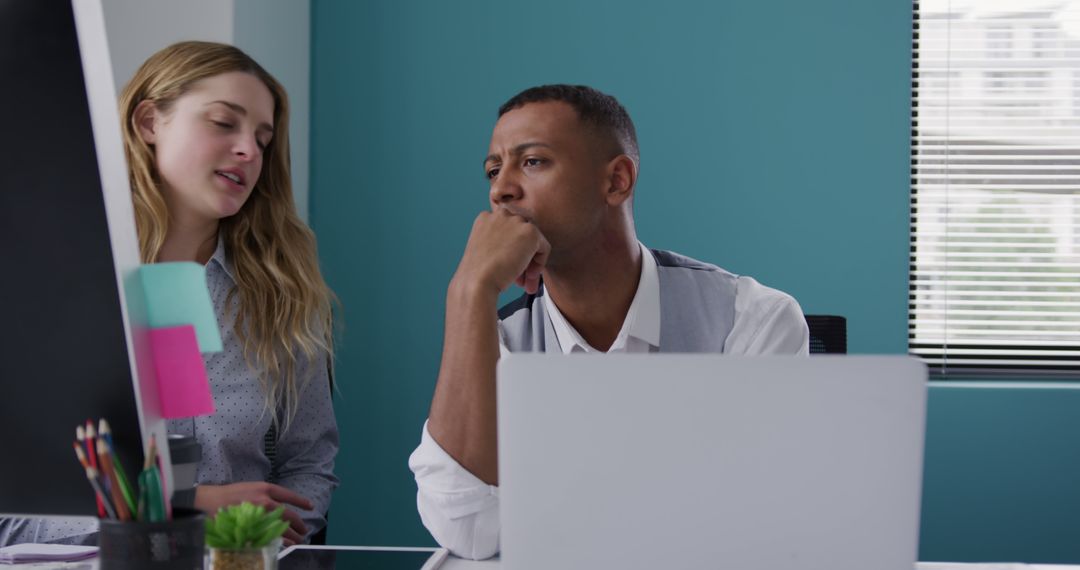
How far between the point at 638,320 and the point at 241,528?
975 millimetres

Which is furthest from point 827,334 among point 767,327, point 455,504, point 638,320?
point 455,504

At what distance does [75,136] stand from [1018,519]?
2.71 metres

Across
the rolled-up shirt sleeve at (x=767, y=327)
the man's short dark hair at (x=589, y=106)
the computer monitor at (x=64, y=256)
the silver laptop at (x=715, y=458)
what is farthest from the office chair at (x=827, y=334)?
the computer monitor at (x=64, y=256)

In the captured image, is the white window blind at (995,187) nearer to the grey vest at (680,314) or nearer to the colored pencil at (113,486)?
the grey vest at (680,314)

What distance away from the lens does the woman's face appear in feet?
5.80

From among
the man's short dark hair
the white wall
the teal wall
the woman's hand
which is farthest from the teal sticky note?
the teal wall

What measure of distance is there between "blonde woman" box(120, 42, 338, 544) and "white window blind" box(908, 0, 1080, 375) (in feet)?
6.20

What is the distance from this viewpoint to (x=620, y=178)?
6.09 ft

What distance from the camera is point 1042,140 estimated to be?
3020 millimetres

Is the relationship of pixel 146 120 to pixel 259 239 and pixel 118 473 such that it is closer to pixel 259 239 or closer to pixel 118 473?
pixel 259 239

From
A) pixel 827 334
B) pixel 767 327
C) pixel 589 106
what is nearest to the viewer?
pixel 767 327

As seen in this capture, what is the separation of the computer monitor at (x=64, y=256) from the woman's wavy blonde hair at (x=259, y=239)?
3.01 ft

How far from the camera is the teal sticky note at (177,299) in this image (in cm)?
79

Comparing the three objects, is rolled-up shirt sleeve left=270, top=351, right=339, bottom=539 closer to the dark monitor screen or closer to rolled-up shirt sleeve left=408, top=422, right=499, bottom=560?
rolled-up shirt sleeve left=408, top=422, right=499, bottom=560
